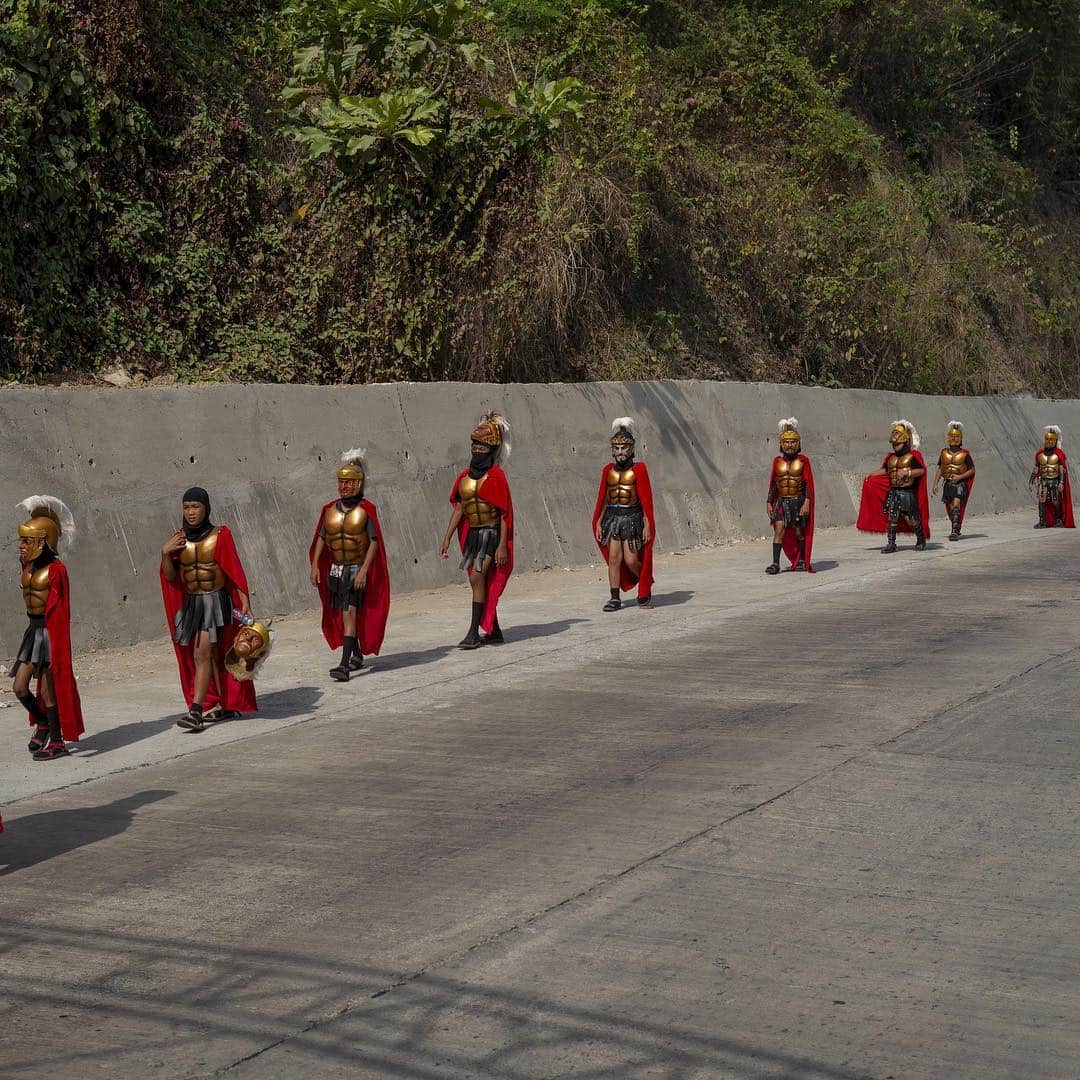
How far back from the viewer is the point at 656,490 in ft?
70.8

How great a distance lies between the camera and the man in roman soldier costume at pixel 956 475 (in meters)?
23.5

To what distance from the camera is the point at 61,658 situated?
32.3ft

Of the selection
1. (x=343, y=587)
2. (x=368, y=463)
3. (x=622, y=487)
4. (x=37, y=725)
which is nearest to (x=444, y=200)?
(x=368, y=463)

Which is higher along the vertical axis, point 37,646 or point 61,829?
point 37,646

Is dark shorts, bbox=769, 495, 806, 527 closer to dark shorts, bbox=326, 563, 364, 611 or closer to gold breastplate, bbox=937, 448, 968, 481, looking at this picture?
gold breastplate, bbox=937, 448, 968, 481

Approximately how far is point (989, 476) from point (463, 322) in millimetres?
14042

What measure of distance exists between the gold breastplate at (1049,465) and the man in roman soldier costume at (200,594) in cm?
1742

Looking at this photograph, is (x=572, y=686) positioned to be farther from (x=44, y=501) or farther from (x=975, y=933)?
(x=975, y=933)

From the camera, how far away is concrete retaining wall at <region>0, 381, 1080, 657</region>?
13.5m

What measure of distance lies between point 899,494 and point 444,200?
698cm

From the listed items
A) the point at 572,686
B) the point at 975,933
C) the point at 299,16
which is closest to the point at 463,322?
the point at 299,16

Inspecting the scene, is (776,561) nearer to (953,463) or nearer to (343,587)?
(953,463)

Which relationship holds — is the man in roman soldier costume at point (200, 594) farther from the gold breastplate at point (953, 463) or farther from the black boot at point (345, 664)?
the gold breastplate at point (953, 463)

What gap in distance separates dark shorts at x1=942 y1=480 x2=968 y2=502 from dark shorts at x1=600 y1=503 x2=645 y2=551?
348 inches
